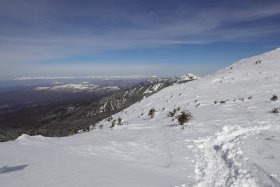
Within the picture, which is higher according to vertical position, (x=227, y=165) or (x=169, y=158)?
(x=227, y=165)

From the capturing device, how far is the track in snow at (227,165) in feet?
23.4

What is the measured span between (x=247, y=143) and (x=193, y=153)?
2283 millimetres

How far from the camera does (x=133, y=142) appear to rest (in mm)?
12594

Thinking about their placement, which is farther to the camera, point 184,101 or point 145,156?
point 184,101

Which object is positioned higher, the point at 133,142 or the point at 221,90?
the point at 221,90

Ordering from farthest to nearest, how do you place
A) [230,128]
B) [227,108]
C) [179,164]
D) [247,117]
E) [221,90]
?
[221,90], [227,108], [247,117], [230,128], [179,164]

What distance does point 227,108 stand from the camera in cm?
2005

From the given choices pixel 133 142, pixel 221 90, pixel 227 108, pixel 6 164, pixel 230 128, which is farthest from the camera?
pixel 221 90

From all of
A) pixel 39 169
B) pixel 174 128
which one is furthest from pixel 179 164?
pixel 174 128

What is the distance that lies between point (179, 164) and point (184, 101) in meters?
18.5

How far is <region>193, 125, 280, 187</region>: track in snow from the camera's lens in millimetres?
7141

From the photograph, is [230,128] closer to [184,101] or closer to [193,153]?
[193,153]

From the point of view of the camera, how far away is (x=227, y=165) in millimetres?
8703

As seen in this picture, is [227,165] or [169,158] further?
[169,158]
